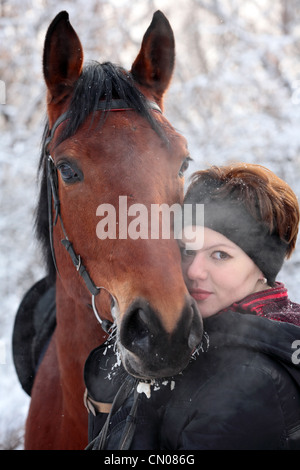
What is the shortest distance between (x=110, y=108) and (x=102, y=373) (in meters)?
1.19

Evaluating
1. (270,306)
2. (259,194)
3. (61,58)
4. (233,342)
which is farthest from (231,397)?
(61,58)

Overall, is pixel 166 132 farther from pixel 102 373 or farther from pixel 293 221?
pixel 102 373

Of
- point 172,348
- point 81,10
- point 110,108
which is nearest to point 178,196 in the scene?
point 110,108

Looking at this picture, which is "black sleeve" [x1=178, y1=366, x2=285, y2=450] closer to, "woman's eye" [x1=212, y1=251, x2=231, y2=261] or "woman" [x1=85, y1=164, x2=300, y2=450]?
"woman" [x1=85, y1=164, x2=300, y2=450]

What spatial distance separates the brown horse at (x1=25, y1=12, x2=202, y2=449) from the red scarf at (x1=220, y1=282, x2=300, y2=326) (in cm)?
28

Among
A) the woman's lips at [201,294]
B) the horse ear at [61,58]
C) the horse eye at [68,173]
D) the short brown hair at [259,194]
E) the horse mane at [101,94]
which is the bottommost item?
the woman's lips at [201,294]

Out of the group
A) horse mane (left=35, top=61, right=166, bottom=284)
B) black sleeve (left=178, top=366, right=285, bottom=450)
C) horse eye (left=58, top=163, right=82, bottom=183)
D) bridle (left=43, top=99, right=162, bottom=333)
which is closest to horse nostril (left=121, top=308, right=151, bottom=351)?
bridle (left=43, top=99, right=162, bottom=333)

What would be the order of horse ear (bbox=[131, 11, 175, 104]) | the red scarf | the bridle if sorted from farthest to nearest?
horse ear (bbox=[131, 11, 175, 104]) → the bridle → the red scarf

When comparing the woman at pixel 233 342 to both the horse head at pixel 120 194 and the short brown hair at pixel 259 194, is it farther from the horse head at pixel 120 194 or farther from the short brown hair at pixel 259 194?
the horse head at pixel 120 194

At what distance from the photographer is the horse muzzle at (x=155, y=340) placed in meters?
1.33

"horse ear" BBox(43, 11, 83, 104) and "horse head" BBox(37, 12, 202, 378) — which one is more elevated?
"horse ear" BBox(43, 11, 83, 104)

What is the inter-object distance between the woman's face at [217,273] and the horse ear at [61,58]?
41.8 inches

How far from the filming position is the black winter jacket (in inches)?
49.6

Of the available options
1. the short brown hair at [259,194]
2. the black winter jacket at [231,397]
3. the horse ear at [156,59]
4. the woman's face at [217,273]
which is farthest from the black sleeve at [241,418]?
the horse ear at [156,59]
